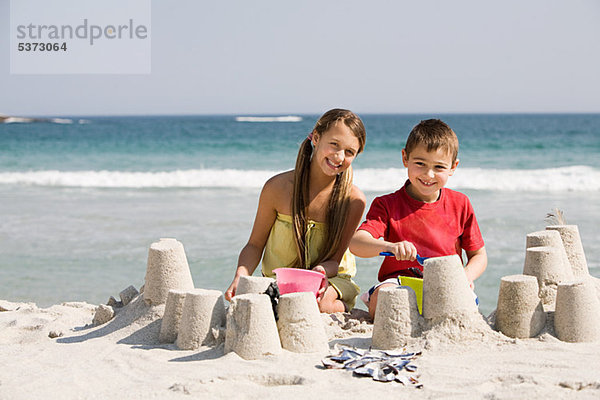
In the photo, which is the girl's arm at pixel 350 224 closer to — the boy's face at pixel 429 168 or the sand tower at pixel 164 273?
the boy's face at pixel 429 168

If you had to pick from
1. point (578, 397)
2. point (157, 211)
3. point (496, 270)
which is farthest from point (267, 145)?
point (578, 397)

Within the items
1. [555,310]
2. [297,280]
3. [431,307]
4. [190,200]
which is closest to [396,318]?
[431,307]

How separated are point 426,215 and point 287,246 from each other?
931 mm

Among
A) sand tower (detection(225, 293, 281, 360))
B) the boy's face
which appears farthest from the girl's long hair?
sand tower (detection(225, 293, 281, 360))

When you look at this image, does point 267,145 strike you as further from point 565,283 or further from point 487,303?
point 565,283

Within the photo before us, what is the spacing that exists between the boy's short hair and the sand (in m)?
1.04

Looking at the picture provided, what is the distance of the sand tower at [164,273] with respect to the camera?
3348 mm

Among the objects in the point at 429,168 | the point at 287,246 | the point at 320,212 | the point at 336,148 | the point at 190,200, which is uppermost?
the point at 336,148

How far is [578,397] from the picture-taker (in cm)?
243

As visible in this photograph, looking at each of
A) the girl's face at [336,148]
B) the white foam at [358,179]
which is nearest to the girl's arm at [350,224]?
the girl's face at [336,148]

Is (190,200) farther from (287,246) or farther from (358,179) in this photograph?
(287,246)

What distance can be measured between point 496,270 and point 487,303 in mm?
880

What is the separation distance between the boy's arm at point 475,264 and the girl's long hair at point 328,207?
2.60 ft

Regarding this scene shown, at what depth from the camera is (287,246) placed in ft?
13.3
